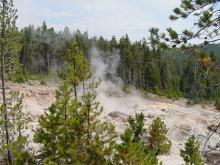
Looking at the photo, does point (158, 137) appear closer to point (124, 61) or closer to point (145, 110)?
point (145, 110)

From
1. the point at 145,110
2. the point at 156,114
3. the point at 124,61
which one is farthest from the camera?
the point at 124,61

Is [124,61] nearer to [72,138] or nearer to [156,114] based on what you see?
[156,114]

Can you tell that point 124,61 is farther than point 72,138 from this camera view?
Yes

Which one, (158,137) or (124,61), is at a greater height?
(124,61)

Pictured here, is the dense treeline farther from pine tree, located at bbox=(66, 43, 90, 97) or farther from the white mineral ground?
pine tree, located at bbox=(66, 43, 90, 97)

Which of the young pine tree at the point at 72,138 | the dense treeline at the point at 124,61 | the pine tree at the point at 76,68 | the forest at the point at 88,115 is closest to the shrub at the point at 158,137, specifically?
the forest at the point at 88,115

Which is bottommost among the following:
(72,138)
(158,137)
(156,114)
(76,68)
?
(156,114)

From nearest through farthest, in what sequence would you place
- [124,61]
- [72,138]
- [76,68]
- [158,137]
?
[72,138] < [76,68] < [158,137] < [124,61]

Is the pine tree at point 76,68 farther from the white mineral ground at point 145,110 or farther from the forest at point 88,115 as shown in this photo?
the white mineral ground at point 145,110

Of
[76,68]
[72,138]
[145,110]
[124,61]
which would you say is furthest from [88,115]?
[124,61]

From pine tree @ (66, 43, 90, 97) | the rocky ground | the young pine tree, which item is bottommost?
the rocky ground

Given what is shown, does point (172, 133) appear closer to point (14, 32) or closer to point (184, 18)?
point (14, 32)

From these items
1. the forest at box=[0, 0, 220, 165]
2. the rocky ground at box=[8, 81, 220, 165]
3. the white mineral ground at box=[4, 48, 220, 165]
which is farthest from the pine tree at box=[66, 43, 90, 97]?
the rocky ground at box=[8, 81, 220, 165]

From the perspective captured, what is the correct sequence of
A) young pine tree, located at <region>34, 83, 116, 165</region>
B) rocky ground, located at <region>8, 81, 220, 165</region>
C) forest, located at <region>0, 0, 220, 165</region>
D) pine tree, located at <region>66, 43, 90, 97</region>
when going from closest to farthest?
forest, located at <region>0, 0, 220, 165</region> < young pine tree, located at <region>34, 83, 116, 165</region> < pine tree, located at <region>66, 43, 90, 97</region> < rocky ground, located at <region>8, 81, 220, 165</region>
